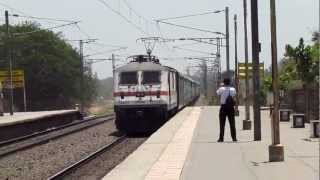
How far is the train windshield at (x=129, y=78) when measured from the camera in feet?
105

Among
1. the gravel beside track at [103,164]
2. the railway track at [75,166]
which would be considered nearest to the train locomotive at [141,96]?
the gravel beside track at [103,164]

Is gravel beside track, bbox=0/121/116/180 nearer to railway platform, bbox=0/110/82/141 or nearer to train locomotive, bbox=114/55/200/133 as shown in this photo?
train locomotive, bbox=114/55/200/133

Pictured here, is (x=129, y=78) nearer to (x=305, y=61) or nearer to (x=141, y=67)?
(x=141, y=67)

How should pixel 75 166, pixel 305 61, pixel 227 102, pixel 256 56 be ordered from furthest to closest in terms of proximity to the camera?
1. pixel 305 61
2. pixel 227 102
3. pixel 256 56
4. pixel 75 166

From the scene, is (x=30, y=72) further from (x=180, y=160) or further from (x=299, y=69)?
(x=180, y=160)

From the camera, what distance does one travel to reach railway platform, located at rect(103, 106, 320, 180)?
41.8 ft

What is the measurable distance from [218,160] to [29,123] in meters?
26.1

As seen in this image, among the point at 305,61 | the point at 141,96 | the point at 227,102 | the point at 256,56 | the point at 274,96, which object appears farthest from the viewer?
the point at 305,61

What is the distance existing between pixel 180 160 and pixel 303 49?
19.1 metres

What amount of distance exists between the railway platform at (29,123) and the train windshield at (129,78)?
20.7 feet

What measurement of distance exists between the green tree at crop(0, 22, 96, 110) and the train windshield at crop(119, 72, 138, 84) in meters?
46.8

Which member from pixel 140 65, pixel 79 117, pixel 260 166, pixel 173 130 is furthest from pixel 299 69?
pixel 79 117

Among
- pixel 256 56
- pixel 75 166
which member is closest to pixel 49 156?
pixel 75 166

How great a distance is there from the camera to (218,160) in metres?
15.2
